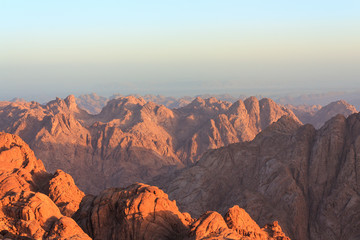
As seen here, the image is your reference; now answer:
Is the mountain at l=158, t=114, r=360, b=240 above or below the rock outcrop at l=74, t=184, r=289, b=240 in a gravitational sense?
below

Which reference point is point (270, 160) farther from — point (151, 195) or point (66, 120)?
point (66, 120)

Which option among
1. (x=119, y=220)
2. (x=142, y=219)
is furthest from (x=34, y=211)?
(x=142, y=219)

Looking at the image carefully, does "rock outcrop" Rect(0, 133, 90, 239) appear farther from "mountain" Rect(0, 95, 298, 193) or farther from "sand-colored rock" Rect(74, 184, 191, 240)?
"mountain" Rect(0, 95, 298, 193)

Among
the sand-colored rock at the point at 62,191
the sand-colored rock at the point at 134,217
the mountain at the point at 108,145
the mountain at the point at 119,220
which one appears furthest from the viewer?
the mountain at the point at 108,145

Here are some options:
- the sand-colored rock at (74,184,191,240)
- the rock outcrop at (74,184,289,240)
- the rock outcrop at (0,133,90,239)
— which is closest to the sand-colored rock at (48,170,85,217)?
the rock outcrop at (0,133,90,239)

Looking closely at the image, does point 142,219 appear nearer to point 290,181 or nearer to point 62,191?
point 62,191

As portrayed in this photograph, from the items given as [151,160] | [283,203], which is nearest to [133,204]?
[283,203]

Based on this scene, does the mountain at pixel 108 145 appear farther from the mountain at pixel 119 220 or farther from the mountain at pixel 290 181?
the mountain at pixel 119 220

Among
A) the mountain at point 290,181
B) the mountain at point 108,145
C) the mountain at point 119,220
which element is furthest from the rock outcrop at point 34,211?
the mountain at point 108,145
